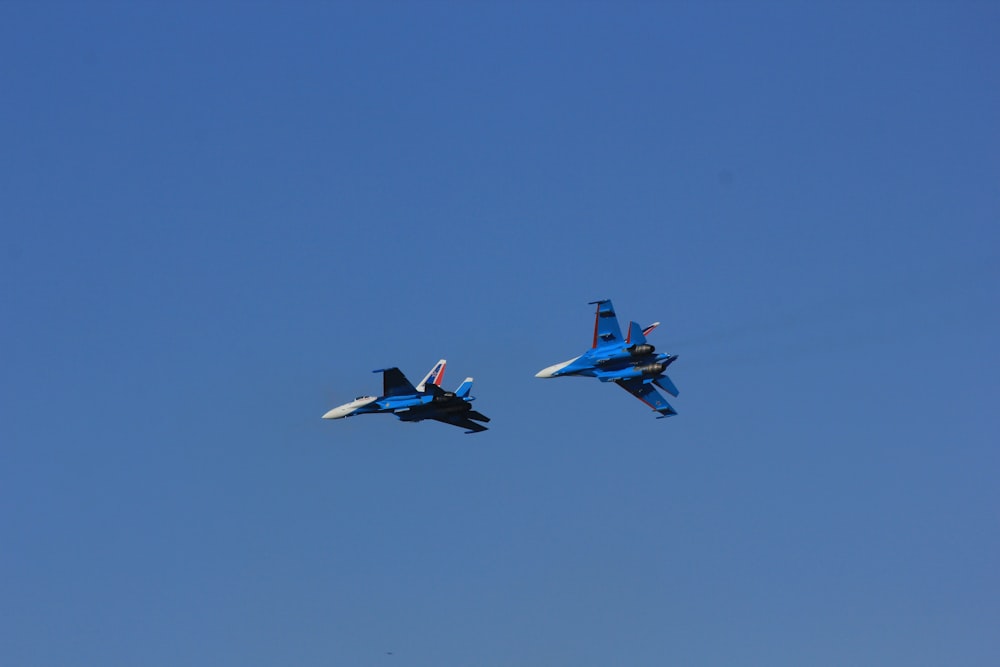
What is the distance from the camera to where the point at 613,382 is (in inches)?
3888

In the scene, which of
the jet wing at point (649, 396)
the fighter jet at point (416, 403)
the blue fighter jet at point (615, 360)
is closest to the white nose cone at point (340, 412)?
the fighter jet at point (416, 403)

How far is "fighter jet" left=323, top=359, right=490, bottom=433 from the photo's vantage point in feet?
304

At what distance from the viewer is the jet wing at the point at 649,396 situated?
99750mm

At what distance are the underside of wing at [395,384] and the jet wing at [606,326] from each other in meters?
13.2

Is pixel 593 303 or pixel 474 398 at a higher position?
pixel 593 303

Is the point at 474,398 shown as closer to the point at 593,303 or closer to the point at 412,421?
the point at 412,421

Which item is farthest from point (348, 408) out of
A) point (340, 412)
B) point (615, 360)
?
point (615, 360)

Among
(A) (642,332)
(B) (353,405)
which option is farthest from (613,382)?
(B) (353,405)

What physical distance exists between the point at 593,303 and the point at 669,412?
30.1ft

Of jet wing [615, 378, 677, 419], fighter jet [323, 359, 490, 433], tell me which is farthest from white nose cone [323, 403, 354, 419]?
jet wing [615, 378, 677, 419]

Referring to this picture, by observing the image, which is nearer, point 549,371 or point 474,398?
point 474,398

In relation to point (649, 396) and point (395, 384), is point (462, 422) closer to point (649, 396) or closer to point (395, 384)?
point (395, 384)

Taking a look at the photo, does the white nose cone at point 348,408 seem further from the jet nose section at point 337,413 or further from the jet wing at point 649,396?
the jet wing at point 649,396

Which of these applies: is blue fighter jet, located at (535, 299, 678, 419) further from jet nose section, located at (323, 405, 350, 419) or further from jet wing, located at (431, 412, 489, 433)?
jet nose section, located at (323, 405, 350, 419)
